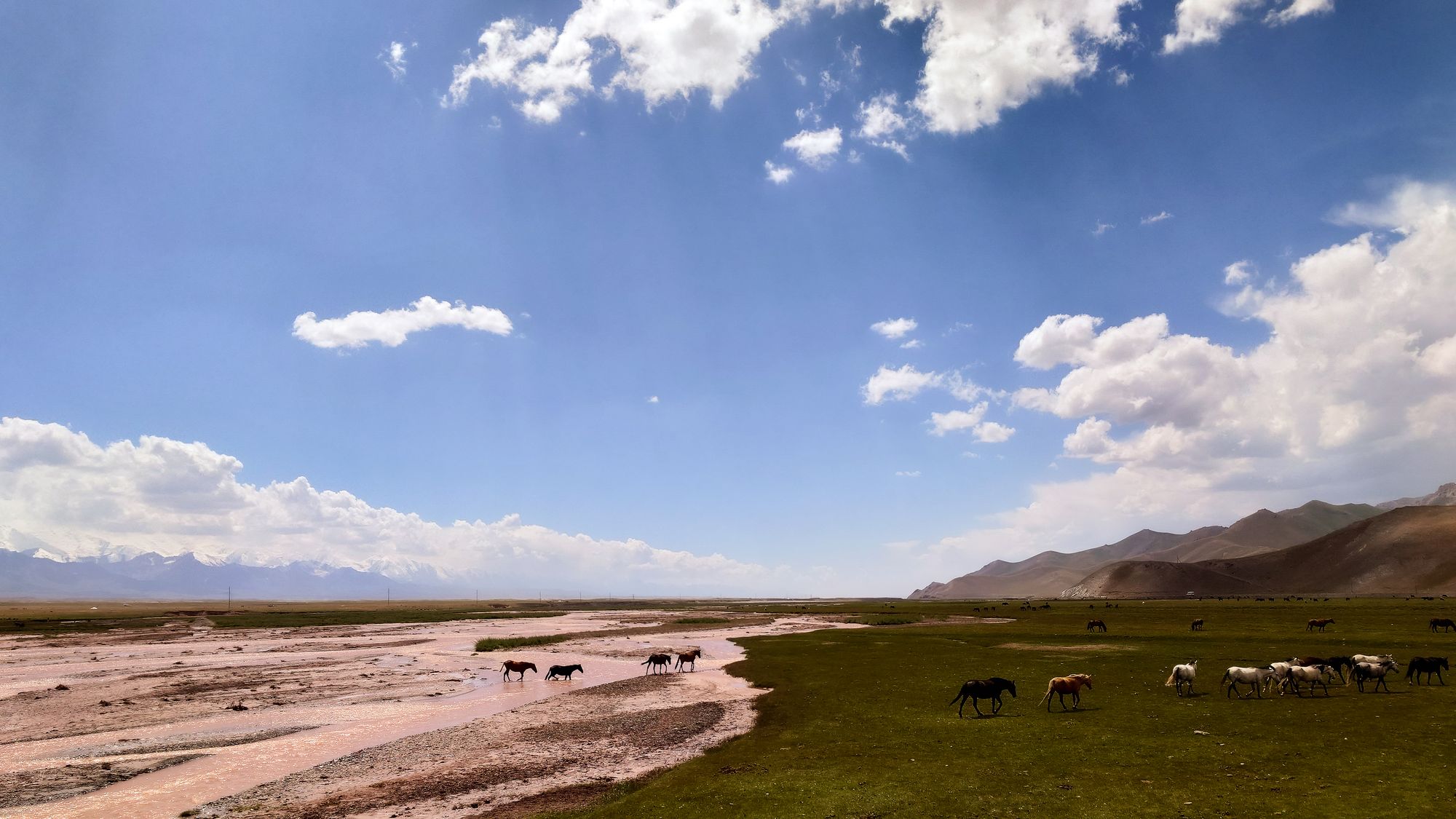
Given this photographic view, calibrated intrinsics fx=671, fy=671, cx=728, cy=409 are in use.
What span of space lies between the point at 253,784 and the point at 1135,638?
6338cm

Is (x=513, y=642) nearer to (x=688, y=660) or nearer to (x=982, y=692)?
(x=688, y=660)

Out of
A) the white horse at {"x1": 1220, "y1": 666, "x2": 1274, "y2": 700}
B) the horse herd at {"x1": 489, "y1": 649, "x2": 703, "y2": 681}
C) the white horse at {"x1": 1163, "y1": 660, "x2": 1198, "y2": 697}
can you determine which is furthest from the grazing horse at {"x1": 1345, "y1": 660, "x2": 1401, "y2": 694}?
the horse herd at {"x1": 489, "y1": 649, "x2": 703, "y2": 681}

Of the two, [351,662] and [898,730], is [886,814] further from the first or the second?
[351,662]

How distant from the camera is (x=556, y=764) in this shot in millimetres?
25203

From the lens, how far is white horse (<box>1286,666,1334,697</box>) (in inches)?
1161

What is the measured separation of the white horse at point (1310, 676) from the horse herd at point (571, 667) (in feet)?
121

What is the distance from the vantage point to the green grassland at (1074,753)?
17109 mm

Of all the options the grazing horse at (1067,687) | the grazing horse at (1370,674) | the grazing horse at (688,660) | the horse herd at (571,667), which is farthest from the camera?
the grazing horse at (688,660)

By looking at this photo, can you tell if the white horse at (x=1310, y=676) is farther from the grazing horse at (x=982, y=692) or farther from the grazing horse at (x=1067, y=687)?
the grazing horse at (x=982, y=692)

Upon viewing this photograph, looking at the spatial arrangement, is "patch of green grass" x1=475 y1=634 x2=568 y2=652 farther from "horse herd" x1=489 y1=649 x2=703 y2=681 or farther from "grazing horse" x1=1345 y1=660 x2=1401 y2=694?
"grazing horse" x1=1345 y1=660 x2=1401 y2=694

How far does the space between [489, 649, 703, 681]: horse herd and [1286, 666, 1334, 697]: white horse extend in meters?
36.8

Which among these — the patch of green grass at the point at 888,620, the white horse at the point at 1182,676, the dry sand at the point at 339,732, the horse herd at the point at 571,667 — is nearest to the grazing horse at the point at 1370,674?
the white horse at the point at 1182,676

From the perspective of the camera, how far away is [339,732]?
32.2 meters

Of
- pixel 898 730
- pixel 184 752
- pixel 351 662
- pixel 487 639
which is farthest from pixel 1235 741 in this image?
pixel 487 639
